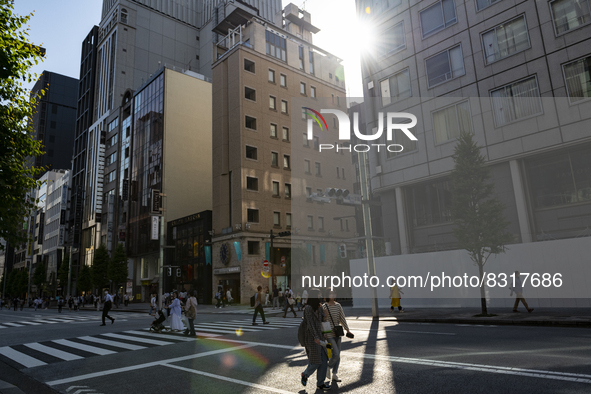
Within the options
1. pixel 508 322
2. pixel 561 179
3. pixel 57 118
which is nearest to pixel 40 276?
pixel 57 118

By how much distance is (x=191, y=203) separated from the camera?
5500cm

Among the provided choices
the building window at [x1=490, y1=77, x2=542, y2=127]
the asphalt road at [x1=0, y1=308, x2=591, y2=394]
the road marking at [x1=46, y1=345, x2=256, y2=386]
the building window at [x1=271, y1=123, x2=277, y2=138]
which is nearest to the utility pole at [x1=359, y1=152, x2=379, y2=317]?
the asphalt road at [x1=0, y1=308, x2=591, y2=394]

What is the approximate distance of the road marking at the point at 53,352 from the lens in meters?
10.8

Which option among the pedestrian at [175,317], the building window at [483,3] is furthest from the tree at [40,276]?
the building window at [483,3]

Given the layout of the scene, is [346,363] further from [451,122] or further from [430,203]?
[451,122]

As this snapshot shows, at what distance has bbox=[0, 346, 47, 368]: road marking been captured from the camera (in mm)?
10023

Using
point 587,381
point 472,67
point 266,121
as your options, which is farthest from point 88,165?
point 587,381

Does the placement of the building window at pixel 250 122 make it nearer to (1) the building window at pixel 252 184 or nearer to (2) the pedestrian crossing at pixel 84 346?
(1) the building window at pixel 252 184

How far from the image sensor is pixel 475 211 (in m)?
19.0

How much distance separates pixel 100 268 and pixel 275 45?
42.7 metres

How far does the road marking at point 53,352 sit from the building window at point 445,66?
2591cm

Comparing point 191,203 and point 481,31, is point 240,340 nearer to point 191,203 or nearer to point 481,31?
point 481,31

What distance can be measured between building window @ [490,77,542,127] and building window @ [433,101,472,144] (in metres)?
1.75

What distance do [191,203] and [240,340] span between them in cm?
4415
